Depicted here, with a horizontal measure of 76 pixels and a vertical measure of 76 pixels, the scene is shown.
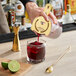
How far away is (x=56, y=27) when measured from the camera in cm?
122

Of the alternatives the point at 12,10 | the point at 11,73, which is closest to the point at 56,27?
the point at 11,73

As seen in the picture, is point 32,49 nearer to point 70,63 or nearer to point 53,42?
point 70,63

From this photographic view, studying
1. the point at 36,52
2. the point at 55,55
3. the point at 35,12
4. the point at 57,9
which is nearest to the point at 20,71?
the point at 36,52

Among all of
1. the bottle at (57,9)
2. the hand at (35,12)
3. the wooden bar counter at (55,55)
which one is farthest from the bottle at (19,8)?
the wooden bar counter at (55,55)

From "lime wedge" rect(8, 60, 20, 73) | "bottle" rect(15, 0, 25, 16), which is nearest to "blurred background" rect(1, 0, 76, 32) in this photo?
"bottle" rect(15, 0, 25, 16)

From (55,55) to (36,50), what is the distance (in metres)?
0.17

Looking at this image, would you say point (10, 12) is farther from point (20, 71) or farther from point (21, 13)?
point (20, 71)

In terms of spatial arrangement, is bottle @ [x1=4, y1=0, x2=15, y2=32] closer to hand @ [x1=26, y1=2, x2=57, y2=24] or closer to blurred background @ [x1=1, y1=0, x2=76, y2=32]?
blurred background @ [x1=1, y1=0, x2=76, y2=32]

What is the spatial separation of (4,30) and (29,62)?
0.89 meters

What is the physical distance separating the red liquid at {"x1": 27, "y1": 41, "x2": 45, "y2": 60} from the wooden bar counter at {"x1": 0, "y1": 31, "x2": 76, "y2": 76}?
42 mm

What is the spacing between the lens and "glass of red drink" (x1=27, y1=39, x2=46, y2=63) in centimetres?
111

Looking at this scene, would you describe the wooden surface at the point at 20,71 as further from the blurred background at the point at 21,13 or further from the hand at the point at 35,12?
the blurred background at the point at 21,13

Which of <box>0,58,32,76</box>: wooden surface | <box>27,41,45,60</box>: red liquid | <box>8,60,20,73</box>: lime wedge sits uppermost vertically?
<box>27,41,45,60</box>: red liquid

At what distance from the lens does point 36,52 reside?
111 cm
